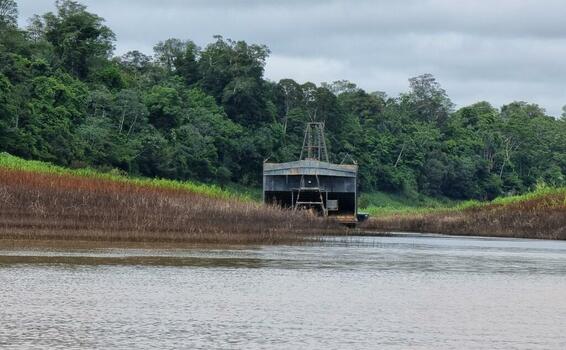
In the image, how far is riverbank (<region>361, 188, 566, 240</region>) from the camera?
58500mm

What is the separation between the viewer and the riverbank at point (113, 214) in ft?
122

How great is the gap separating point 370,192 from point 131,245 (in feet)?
247

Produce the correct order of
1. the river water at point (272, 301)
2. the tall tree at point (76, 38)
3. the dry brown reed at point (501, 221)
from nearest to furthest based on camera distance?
the river water at point (272, 301) < the dry brown reed at point (501, 221) < the tall tree at point (76, 38)

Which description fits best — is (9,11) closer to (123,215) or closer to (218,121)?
(218,121)

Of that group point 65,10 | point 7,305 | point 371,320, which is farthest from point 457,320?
point 65,10

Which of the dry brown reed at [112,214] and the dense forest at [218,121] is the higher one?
the dense forest at [218,121]

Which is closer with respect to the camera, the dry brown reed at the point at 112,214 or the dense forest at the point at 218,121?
the dry brown reed at the point at 112,214

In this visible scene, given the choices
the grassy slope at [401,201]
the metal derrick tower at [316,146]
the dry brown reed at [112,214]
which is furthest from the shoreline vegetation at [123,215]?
the grassy slope at [401,201]

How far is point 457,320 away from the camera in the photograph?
22.0m

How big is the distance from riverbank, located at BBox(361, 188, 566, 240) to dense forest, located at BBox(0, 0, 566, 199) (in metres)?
20.5

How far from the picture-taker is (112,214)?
3834cm

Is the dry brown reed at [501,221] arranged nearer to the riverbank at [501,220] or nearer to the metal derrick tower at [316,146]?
the riverbank at [501,220]

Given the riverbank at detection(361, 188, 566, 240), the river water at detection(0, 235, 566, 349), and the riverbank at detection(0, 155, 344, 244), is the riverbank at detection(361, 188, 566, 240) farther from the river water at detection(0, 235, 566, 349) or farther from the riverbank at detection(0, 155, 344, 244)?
the river water at detection(0, 235, 566, 349)

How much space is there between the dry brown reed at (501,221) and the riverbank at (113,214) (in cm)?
1959
